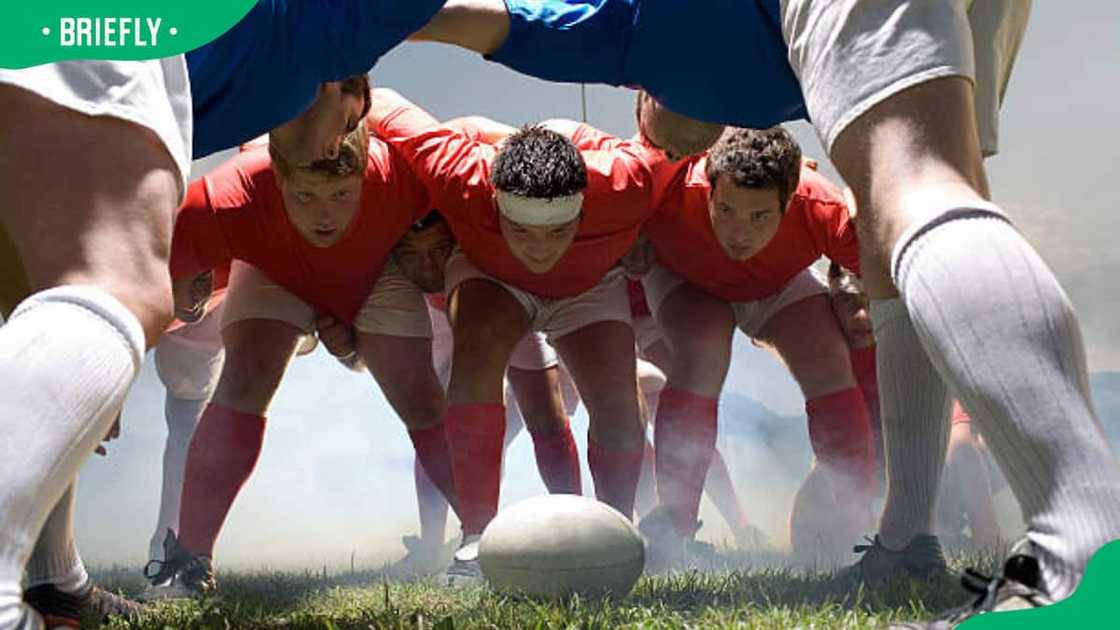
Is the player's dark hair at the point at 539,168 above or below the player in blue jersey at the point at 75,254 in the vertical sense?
below

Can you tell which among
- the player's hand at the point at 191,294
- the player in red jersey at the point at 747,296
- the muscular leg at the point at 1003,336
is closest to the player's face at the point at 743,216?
the player in red jersey at the point at 747,296

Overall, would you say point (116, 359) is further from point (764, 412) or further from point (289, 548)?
point (289, 548)

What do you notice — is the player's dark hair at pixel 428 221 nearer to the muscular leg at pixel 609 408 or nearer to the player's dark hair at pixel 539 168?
the player's dark hair at pixel 539 168

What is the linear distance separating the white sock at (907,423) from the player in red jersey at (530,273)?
1.73 meters

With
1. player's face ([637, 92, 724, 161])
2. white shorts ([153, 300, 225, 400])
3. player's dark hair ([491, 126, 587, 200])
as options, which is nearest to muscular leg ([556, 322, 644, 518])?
player's dark hair ([491, 126, 587, 200])

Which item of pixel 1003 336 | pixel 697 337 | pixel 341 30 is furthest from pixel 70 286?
pixel 697 337

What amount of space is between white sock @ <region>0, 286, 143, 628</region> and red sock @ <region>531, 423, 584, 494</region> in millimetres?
3933

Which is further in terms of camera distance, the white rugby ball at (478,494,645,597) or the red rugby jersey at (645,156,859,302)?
the red rugby jersey at (645,156,859,302)

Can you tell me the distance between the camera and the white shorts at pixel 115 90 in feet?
5.39

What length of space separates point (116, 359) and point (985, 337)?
3.82 ft

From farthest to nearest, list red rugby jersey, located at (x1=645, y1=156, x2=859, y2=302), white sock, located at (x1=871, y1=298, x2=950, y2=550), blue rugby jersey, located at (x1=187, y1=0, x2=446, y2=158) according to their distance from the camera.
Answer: red rugby jersey, located at (x1=645, y1=156, x2=859, y2=302), white sock, located at (x1=871, y1=298, x2=950, y2=550), blue rugby jersey, located at (x1=187, y1=0, x2=446, y2=158)

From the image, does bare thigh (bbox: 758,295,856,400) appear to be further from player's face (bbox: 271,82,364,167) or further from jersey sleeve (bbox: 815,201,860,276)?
player's face (bbox: 271,82,364,167)

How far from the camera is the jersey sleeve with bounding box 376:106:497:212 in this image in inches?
190

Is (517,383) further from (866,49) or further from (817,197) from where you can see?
(866,49)
